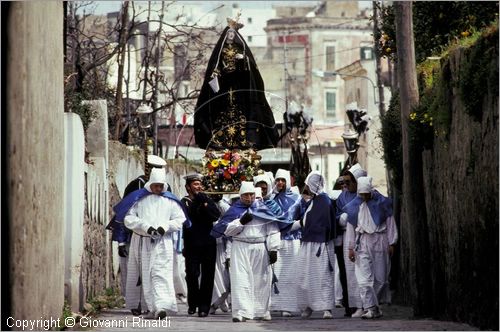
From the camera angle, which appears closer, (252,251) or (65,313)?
(65,313)

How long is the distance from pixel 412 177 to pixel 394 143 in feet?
12.3

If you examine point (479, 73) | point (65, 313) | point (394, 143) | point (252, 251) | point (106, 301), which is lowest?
point (106, 301)

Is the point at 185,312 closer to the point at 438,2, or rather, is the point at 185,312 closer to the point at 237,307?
the point at 237,307

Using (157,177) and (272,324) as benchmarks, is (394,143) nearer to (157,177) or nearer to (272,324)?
(157,177)

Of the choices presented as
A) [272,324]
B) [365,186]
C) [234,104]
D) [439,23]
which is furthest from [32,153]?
[234,104]

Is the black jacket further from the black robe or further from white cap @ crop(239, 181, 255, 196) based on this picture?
the black robe

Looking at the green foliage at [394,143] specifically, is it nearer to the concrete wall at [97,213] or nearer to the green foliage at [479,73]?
the concrete wall at [97,213]

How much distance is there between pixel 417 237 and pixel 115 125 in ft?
47.5

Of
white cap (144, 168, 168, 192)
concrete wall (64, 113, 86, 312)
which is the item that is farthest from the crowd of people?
concrete wall (64, 113, 86, 312)

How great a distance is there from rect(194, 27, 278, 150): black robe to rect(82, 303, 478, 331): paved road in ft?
25.8

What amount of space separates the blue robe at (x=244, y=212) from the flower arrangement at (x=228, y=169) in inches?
241

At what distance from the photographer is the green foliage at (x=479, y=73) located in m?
16.0

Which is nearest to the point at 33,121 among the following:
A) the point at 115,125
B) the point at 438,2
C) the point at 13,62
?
the point at 13,62

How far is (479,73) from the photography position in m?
16.6
